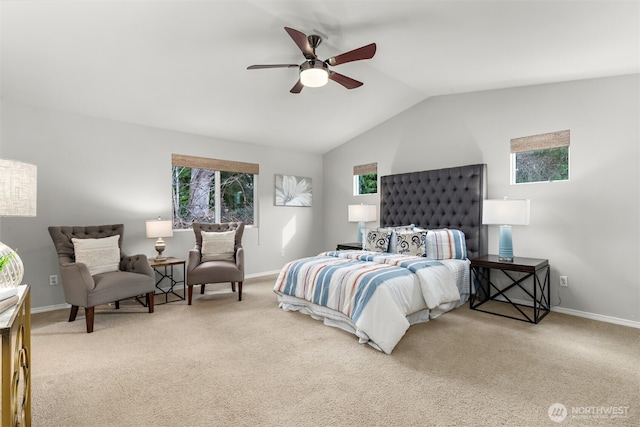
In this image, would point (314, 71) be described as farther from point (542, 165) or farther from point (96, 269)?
point (96, 269)

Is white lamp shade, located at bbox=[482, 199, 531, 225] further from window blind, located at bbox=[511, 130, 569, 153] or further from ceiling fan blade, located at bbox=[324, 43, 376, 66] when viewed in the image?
ceiling fan blade, located at bbox=[324, 43, 376, 66]

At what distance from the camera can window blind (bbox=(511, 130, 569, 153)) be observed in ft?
11.9

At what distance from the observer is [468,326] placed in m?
3.19

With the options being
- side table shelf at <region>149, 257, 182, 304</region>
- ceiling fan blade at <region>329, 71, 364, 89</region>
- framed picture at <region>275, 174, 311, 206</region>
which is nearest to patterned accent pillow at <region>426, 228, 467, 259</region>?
ceiling fan blade at <region>329, 71, 364, 89</region>

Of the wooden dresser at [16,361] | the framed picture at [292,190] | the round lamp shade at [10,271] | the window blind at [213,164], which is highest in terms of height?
the window blind at [213,164]

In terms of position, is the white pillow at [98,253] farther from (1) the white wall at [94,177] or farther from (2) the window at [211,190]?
(2) the window at [211,190]

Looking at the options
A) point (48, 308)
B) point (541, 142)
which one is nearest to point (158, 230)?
point (48, 308)

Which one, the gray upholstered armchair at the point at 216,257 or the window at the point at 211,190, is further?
the window at the point at 211,190

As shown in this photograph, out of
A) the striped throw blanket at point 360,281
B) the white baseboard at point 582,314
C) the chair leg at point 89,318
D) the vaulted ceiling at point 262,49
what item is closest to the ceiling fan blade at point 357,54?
the vaulted ceiling at point 262,49

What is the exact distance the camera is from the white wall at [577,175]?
3.23m

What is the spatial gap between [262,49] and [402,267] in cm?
269

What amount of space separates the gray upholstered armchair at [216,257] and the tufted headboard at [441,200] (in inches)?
95.8

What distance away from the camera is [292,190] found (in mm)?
6078

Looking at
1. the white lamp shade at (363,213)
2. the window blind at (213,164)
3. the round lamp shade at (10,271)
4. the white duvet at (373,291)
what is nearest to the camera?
the round lamp shade at (10,271)
